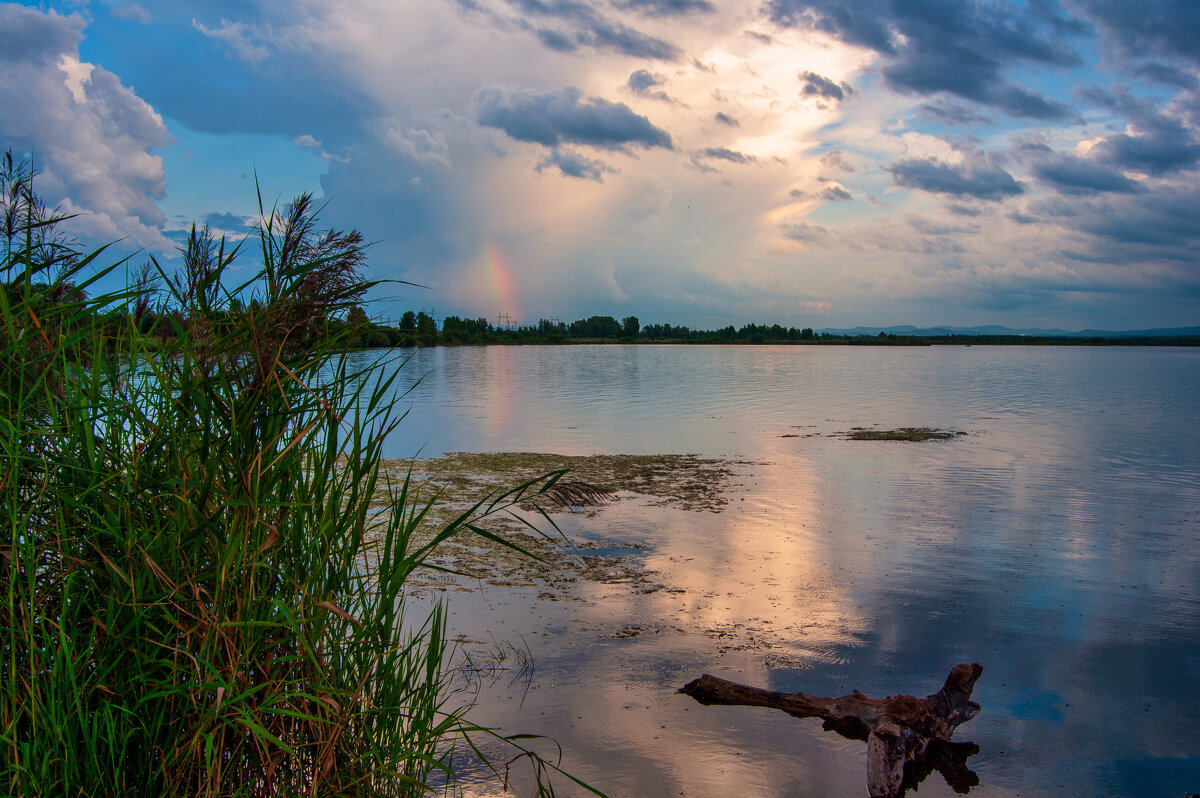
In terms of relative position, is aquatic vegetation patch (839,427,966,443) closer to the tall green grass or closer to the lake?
the lake

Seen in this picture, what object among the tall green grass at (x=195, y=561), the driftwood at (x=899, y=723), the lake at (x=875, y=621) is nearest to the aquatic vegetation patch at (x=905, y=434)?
the lake at (x=875, y=621)

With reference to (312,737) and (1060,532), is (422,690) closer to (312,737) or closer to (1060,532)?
(312,737)

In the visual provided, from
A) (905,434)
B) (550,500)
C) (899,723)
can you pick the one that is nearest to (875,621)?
(899,723)

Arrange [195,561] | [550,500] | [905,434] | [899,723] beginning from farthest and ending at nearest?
[905,434] → [550,500] → [899,723] → [195,561]

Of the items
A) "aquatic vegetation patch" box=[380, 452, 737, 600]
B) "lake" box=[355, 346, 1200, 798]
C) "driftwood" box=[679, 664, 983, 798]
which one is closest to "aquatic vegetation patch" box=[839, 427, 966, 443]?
"lake" box=[355, 346, 1200, 798]

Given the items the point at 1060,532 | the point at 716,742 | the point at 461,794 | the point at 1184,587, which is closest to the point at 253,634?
the point at 461,794

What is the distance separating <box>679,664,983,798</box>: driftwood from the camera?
165 inches

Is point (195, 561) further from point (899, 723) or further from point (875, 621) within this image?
point (875, 621)

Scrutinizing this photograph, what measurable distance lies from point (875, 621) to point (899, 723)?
2414 mm

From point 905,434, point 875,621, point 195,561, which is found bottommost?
point 875,621

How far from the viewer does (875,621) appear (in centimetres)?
662

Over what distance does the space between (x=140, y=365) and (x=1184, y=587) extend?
9.30 m

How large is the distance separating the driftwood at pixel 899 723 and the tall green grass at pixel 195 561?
264cm

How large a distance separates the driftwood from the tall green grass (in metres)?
2.64
